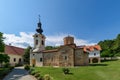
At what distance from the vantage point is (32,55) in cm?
5853

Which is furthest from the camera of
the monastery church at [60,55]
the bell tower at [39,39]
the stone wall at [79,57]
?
the bell tower at [39,39]

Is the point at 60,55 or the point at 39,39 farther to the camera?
the point at 39,39

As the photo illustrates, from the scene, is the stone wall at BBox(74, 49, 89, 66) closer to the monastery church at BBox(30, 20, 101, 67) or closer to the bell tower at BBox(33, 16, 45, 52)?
the monastery church at BBox(30, 20, 101, 67)

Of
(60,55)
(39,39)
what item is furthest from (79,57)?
(39,39)

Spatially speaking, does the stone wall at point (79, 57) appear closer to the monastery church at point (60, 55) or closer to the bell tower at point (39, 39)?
the monastery church at point (60, 55)

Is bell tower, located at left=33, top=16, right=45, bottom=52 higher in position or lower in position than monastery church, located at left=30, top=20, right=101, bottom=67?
higher

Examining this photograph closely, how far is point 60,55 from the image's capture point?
5128 cm

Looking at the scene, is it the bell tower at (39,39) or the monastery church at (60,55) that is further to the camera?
the bell tower at (39,39)

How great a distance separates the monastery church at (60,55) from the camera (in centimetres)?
4972

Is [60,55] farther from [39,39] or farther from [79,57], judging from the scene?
[39,39]

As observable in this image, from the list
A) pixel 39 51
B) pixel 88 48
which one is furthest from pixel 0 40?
pixel 88 48

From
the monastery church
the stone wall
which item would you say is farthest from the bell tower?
the stone wall

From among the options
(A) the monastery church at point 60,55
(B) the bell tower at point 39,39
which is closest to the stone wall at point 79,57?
(A) the monastery church at point 60,55

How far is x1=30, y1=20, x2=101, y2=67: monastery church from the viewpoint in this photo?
4972 centimetres
